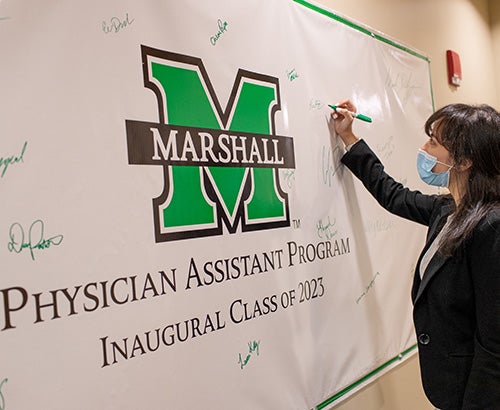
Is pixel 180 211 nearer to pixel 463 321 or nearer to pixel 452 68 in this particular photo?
pixel 463 321

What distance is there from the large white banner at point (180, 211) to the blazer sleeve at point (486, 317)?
15.9 inches

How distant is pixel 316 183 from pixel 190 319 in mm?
615

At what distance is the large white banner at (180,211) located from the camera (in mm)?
803

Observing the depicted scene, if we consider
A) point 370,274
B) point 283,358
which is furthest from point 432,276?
point 283,358

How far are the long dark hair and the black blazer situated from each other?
0.11ft

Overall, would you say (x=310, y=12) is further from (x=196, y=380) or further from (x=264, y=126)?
(x=196, y=380)

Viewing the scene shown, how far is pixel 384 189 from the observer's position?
1603 millimetres

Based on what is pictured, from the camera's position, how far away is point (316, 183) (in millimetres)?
1451
